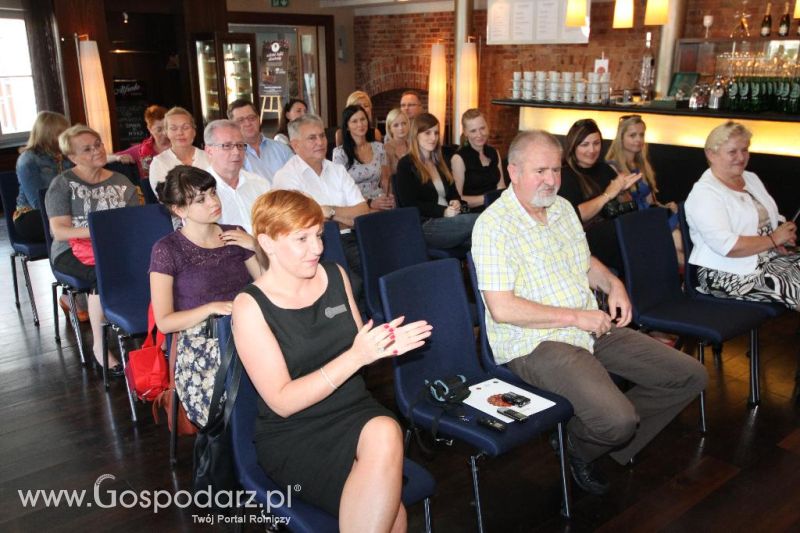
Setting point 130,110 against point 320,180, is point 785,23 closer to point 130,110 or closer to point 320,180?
point 320,180

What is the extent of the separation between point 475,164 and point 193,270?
280cm

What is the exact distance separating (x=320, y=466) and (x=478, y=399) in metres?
0.76

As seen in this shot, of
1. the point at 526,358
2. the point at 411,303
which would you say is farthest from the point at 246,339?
the point at 526,358

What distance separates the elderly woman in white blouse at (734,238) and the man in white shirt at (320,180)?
187 centimetres

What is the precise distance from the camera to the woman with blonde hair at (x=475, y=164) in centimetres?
504

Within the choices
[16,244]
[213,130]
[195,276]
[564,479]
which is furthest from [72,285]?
[564,479]

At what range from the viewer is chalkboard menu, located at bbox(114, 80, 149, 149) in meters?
9.64

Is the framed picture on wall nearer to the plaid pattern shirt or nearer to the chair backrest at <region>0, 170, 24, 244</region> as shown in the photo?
the plaid pattern shirt

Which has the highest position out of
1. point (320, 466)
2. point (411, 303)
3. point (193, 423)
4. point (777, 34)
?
point (777, 34)

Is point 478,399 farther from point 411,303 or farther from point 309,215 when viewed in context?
point 309,215

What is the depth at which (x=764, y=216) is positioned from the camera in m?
3.86

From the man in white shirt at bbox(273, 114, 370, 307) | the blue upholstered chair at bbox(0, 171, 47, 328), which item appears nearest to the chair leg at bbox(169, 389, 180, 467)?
the man in white shirt at bbox(273, 114, 370, 307)

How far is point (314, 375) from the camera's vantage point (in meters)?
1.99

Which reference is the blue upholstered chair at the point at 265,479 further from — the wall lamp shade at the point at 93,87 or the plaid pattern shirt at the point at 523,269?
the wall lamp shade at the point at 93,87
